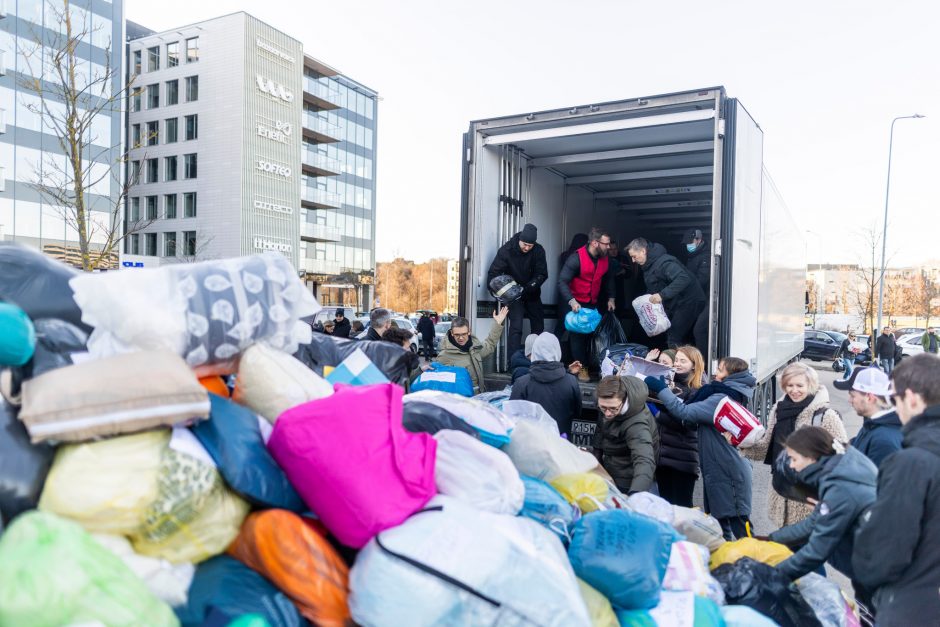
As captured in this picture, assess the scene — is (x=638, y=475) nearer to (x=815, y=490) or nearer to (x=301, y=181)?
(x=815, y=490)

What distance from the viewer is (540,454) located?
2.77 meters

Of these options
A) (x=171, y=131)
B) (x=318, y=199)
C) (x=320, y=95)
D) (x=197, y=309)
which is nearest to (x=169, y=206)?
(x=171, y=131)

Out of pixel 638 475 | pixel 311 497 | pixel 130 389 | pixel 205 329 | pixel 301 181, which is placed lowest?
pixel 638 475

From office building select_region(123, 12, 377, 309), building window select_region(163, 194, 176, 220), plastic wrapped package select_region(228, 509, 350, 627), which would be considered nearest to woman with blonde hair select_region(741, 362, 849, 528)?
A: plastic wrapped package select_region(228, 509, 350, 627)

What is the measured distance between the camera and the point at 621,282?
795 centimetres

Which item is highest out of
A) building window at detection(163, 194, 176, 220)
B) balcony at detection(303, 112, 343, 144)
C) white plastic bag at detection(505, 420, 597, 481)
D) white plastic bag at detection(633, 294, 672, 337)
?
balcony at detection(303, 112, 343, 144)

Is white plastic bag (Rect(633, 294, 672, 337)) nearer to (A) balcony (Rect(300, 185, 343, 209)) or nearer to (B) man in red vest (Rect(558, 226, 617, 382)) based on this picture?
(B) man in red vest (Rect(558, 226, 617, 382))

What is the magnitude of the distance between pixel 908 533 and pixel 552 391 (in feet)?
9.01

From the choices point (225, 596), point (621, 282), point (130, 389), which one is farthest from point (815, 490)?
point (621, 282)

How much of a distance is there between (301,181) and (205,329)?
40.7 metres

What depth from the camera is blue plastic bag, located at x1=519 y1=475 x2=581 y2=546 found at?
2328 millimetres

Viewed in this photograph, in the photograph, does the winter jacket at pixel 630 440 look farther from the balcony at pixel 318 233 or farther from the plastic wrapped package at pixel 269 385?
the balcony at pixel 318 233

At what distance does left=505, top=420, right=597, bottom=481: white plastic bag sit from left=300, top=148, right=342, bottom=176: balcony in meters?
41.7

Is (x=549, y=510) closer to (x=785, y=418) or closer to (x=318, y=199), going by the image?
(x=785, y=418)
